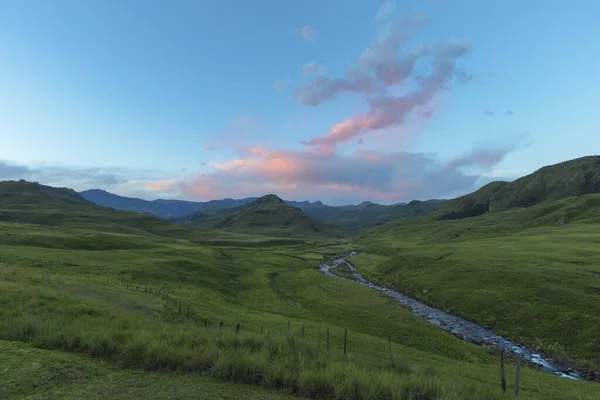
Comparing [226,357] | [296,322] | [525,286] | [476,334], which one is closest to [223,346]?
[226,357]

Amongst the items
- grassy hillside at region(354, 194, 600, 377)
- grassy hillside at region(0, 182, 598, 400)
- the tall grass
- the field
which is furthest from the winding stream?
the tall grass

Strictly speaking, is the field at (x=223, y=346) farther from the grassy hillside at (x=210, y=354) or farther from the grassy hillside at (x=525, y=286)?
the grassy hillside at (x=525, y=286)

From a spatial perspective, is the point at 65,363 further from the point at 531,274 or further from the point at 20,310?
the point at 531,274

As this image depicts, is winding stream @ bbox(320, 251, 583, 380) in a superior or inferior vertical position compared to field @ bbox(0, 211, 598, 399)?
inferior

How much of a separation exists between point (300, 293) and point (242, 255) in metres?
75.1

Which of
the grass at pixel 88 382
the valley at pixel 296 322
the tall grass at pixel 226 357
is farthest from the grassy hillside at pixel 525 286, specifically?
the grass at pixel 88 382

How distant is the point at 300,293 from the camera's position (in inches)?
2963

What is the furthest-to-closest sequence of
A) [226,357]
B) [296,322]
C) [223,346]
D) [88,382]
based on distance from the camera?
[296,322] → [223,346] → [226,357] → [88,382]

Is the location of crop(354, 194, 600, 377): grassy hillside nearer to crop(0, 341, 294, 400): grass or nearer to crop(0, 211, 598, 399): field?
crop(0, 211, 598, 399): field

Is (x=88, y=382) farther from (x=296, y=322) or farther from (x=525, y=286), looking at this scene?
(x=525, y=286)

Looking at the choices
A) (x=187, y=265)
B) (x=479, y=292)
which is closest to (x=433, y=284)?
(x=479, y=292)

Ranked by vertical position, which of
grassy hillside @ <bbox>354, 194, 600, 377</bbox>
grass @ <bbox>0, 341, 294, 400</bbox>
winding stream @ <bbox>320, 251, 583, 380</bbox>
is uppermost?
grass @ <bbox>0, 341, 294, 400</bbox>

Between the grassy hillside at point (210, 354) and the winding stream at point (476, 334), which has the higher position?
the grassy hillside at point (210, 354)

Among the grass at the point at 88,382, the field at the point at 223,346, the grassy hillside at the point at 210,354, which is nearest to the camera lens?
the grass at the point at 88,382
